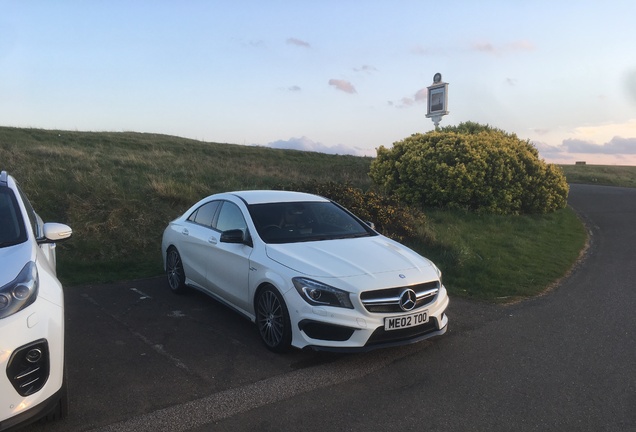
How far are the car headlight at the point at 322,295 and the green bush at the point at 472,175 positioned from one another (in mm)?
8895

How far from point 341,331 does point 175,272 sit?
11.0 feet

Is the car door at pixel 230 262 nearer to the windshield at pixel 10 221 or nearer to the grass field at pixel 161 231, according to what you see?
the windshield at pixel 10 221

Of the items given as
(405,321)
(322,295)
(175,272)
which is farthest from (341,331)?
(175,272)

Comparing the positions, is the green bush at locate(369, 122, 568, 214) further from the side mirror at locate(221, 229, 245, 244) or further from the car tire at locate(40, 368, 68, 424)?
the car tire at locate(40, 368, 68, 424)

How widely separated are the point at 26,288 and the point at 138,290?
4.16 metres

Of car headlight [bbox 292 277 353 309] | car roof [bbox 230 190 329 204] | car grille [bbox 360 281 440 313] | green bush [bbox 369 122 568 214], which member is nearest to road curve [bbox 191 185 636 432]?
car grille [bbox 360 281 440 313]

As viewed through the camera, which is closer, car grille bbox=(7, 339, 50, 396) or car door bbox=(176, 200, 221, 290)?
car grille bbox=(7, 339, 50, 396)

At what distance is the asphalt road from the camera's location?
374 centimetres

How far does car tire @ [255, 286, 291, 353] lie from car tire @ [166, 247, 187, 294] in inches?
84.3

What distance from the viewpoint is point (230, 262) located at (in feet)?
18.7

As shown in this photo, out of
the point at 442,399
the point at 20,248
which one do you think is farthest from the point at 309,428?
the point at 20,248

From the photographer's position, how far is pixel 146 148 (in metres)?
28.8

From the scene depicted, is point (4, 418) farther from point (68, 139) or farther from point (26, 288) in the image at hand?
point (68, 139)

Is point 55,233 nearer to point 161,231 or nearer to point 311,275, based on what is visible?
point 311,275
